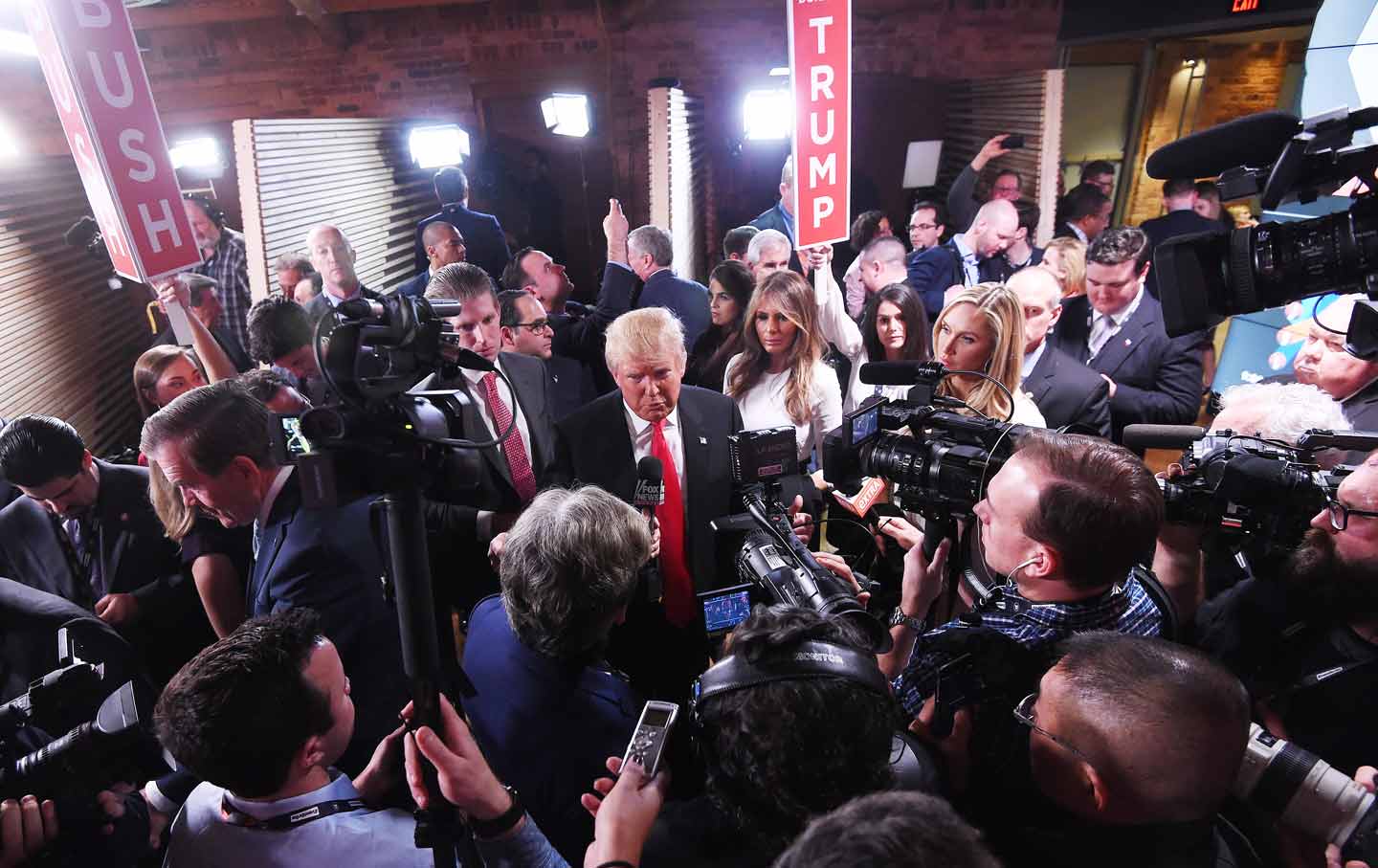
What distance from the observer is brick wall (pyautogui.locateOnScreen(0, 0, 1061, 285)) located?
6.94 meters

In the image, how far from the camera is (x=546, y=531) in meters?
1.58

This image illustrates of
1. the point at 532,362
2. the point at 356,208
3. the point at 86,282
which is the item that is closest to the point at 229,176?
the point at 86,282

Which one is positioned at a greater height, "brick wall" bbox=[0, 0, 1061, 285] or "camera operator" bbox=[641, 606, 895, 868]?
"brick wall" bbox=[0, 0, 1061, 285]

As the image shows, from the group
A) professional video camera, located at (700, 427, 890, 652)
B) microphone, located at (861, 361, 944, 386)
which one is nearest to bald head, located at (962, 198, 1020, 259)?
microphone, located at (861, 361, 944, 386)

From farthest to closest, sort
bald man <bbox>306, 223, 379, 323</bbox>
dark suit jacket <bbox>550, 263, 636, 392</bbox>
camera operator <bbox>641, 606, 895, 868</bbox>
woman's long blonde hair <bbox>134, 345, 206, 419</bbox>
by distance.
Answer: bald man <bbox>306, 223, 379, 323</bbox>
dark suit jacket <bbox>550, 263, 636, 392</bbox>
woman's long blonde hair <bbox>134, 345, 206, 419</bbox>
camera operator <bbox>641, 606, 895, 868</bbox>

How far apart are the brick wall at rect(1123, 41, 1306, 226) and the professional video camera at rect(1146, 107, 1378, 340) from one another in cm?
717

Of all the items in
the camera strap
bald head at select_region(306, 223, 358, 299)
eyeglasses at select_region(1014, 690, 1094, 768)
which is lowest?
the camera strap

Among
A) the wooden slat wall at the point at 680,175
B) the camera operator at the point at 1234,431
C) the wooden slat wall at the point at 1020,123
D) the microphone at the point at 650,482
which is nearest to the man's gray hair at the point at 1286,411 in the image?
the camera operator at the point at 1234,431

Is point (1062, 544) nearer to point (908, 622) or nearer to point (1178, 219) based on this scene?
point (908, 622)

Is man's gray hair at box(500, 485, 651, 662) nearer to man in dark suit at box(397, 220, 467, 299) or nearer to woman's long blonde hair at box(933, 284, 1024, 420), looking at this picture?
woman's long blonde hair at box(933, 284, 1024, 420)

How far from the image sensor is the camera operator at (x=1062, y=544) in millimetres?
1489

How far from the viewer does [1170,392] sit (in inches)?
135

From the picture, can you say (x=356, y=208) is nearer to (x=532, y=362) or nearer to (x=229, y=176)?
(x=532, y=362)

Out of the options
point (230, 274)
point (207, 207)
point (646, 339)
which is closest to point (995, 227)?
point (646, 339)
